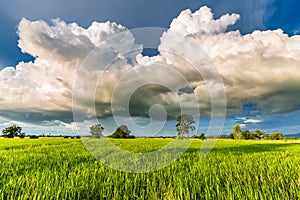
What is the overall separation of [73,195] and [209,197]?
1.71m

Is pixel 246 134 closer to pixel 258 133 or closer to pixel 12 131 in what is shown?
pixel 258 133

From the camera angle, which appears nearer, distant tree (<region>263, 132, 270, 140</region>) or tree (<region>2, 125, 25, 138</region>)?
tree (<region>2, 125, 25, 138</region>)

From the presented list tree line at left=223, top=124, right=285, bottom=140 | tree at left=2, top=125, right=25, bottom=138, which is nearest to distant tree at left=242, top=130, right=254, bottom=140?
tree line at left=223, top=124, right=285, bottom=140

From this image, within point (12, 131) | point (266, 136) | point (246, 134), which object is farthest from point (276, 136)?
point (12, 131)

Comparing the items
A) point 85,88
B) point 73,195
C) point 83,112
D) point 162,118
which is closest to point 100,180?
point 73,195

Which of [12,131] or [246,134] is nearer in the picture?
[12,131]

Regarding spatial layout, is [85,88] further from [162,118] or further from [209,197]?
[209,197]

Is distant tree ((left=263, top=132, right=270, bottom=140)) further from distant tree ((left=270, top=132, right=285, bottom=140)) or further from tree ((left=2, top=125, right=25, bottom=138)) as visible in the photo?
tree ((left=2, top=125, right=25, bottom=138))

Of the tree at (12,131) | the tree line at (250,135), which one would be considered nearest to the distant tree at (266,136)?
the tree line at (250,135)

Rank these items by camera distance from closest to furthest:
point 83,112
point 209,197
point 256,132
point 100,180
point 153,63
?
point 209,197 < point 100,180 < point 83,112 < point 153,63 < point 256,132

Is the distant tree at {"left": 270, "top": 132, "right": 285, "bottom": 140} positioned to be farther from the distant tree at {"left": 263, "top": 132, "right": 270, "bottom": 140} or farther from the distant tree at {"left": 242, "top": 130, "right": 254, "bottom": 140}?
the distant tree at {"left": 242, "top": 130, "right": 254, "bottom": 140}

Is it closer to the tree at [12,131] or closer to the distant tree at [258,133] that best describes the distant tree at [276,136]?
the distant tree at [258,133]

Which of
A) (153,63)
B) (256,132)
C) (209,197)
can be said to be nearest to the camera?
(209,197)

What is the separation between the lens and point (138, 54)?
8867 millimetres
